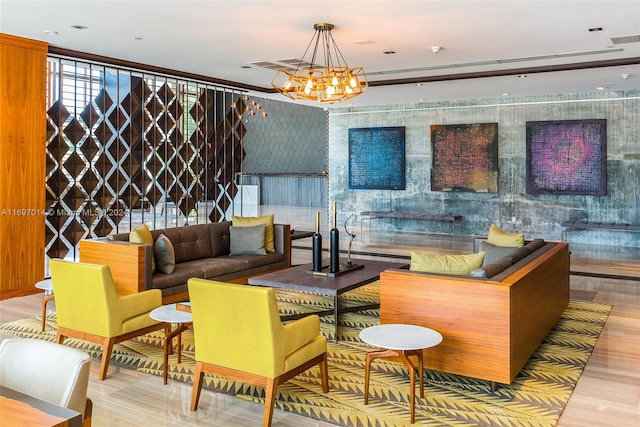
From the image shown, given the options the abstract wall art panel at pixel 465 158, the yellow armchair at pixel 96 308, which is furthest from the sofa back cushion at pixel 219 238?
the abstract wall art panel at pixel 465 158

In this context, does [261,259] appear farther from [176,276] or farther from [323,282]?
[323,282]

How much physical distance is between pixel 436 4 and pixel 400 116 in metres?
7.78

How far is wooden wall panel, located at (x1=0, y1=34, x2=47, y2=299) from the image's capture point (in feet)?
20.8

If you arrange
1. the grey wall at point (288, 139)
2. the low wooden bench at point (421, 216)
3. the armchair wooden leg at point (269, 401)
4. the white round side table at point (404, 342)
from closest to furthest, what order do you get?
1. the armchair wooden leg at point (269, 401)
2. the white round side table at point (404, 342)
3. the low wooden bench at point (421, 216)
4. the grey wall at point (288, 139)

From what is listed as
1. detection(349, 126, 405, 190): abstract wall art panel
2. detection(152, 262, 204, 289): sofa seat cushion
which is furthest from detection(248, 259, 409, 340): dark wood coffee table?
detection(349, 126, 405, 190): abstract wall art panel

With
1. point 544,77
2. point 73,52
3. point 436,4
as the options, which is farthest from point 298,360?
point 544,77

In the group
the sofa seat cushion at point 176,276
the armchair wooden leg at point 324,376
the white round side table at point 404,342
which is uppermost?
the sofa seat cushion at point 176,276

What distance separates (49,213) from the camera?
7.17 metres

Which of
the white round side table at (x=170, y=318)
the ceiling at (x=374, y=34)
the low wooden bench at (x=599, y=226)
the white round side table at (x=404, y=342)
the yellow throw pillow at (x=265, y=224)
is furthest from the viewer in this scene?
the low wooden bench at (x=599, y=226)

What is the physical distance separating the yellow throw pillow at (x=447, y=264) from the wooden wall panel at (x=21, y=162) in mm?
4726

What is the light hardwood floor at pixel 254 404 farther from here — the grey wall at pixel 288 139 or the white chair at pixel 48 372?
the grey wall at pixel 288 139

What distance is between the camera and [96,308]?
400 cm

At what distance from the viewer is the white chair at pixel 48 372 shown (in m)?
1.83

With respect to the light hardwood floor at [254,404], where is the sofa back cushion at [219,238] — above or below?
above
